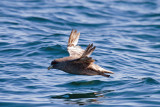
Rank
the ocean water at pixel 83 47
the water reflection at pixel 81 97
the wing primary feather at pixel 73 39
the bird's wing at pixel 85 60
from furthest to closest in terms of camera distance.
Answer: the wing primary feather at pixel 73 39 < the ocean water at pixel 83 47 < the water reflection at pixel 81 97 < the bird's wing at pixel 85 60

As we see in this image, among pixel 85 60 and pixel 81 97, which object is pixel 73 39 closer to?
pixel 85 60

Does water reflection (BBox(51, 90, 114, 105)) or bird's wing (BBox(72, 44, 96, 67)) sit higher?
bird's wing (BBox(72, 44, 96, 67))

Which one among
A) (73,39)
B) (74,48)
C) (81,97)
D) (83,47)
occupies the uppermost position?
(73,39)

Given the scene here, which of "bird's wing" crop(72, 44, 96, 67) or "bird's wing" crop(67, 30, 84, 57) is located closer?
"bird's wing" crop(72, 44, 96, 67)

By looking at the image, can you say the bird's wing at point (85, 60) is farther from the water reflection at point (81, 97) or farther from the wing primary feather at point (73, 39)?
the wing primary feather at point (73, 39)

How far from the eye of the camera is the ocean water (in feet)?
28.5

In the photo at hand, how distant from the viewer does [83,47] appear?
44.5 feet

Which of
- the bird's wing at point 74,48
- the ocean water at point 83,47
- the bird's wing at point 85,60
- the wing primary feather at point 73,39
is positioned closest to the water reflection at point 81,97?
the ocean water at point 83,47

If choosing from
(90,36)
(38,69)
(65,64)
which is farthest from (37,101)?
(90,36)

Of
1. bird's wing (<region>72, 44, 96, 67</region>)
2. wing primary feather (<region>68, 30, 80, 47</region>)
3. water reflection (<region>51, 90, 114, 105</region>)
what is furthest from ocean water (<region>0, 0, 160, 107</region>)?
wing primary feather (<region>68, 30, 80, 47</region>)

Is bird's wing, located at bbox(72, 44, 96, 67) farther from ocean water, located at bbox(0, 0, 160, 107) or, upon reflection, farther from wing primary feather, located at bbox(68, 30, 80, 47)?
wing primary feather, located at bbox(68, 30, 80, 47)

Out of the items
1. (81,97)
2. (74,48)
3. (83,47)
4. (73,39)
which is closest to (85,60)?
(81,97)

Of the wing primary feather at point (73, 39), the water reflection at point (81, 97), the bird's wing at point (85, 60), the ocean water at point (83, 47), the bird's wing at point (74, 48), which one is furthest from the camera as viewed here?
the wing primary feather at point (73, 39)

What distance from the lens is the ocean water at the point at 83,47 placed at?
8680 mm
